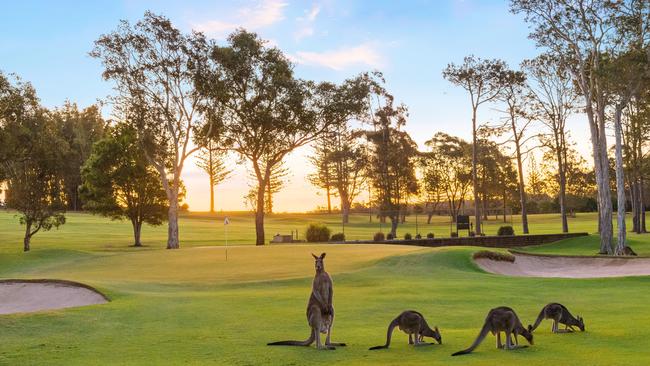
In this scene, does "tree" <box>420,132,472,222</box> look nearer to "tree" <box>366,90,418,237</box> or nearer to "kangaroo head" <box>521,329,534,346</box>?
"tree" <box>366,90,418,237</box>

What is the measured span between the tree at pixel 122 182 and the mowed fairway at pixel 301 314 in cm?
2391

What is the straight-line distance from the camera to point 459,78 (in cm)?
6931

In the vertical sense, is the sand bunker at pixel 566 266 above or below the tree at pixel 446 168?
below

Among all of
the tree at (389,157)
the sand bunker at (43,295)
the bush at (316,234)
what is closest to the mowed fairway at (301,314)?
the sand bunker at (43,295)

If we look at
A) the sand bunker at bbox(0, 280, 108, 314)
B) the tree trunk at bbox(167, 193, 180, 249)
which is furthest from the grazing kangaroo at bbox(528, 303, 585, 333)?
the tree trunk at bbox(167, 193, 180, 249)

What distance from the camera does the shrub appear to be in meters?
35.0

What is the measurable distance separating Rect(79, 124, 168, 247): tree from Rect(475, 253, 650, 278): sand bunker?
1422 inches

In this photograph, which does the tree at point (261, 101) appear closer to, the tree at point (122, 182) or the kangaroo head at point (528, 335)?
the tree at point (122, 182)

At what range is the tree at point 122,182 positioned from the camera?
6019 cm

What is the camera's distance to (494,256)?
36031 millimetres

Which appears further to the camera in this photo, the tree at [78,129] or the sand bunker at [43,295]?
the tree at [78,129]

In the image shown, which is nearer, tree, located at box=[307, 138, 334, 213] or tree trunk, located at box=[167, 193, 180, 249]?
tree trunk, located at box=[167, 193, 180, 249]

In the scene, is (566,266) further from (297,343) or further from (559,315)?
(297,343)

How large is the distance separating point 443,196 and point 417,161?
1095cm
